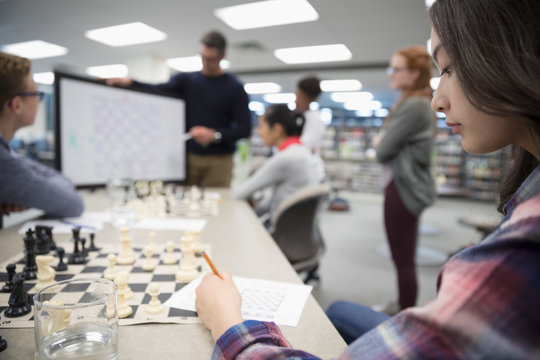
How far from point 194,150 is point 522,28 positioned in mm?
2124

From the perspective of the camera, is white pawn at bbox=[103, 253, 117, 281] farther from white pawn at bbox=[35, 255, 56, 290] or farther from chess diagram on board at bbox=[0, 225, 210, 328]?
white pawn at bbox=[35, 255, 56, 290]

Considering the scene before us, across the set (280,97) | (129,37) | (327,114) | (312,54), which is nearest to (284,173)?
(129,37)

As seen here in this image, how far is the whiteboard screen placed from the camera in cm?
145

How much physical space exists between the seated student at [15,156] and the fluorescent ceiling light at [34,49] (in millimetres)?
21

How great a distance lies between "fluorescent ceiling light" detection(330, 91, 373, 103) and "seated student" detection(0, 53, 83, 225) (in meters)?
9.42

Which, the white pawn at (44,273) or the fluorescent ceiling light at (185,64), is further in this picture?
the fluorescent ceiling light at (185,64)

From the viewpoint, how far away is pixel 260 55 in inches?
231

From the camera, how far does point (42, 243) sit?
3.01 feet

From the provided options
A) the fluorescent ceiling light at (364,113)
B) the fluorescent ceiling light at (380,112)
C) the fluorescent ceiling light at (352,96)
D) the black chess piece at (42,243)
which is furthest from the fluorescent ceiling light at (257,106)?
the black chess piece at (42,243)

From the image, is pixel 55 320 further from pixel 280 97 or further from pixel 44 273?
pixel 280 97

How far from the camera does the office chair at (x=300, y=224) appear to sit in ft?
4.94

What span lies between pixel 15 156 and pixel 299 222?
3.87ft

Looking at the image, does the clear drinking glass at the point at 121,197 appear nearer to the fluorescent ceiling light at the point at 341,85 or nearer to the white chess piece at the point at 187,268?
the white chess piece at the point at 187,268

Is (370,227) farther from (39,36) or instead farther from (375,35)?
(39,36)
